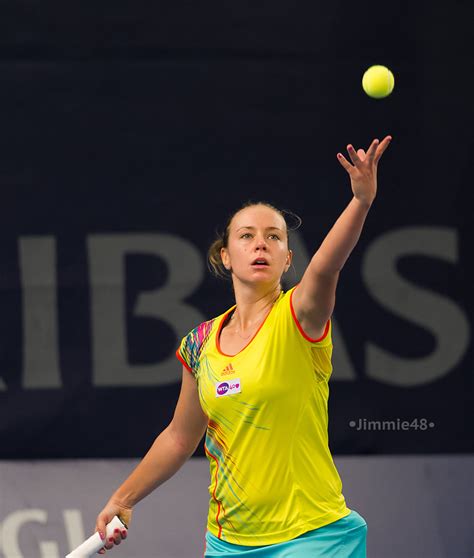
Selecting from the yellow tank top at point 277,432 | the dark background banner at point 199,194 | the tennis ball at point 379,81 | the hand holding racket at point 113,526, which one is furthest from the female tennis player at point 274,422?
the dark background banner at point 199,194

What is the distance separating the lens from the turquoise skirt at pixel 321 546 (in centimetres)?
288

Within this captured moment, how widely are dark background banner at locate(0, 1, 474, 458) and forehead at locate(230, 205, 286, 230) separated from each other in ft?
3.77

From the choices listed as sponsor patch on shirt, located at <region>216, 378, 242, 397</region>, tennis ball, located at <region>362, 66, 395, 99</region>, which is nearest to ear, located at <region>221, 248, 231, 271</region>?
sponsor patch on shirt, located at <region>216, 378, 242, 397</region>

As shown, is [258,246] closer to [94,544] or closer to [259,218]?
[259,218]

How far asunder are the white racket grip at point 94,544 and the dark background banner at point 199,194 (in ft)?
3.75

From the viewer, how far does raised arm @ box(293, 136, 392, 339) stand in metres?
2.64

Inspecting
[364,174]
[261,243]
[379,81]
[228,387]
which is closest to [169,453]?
[228,387]

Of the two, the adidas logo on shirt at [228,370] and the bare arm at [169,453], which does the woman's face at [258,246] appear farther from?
the bare arm at [169,453]

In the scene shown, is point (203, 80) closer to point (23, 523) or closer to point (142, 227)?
point (142, 227)

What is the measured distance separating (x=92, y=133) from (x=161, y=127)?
27 centimetres

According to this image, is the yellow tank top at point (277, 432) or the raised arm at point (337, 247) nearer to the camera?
the raised arm at point (337, 247)

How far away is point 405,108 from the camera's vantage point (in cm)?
438

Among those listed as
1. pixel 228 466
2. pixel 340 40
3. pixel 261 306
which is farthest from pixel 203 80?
pixel 228 466

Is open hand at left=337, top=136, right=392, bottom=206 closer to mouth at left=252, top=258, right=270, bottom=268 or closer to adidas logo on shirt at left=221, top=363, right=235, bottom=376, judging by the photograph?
mouth at left=252, top=258, right=270, bottom=268
